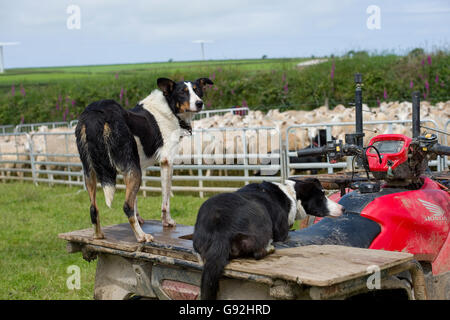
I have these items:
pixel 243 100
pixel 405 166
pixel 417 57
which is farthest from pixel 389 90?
pixel 405 166

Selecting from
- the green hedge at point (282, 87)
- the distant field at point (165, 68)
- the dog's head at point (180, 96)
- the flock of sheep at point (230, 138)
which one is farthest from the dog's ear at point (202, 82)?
the distant field at point (165, 68)

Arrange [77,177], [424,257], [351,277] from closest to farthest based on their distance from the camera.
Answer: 1. [351,277]
2. [424,257]
3. [77,177]

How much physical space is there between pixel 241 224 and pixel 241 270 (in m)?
0.25

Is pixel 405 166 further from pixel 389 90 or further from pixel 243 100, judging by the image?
pixel 243 100

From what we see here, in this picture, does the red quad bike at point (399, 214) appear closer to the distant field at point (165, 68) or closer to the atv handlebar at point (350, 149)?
the atv handlebar at point (350, 149)

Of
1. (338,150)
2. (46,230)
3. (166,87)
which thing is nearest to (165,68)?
(46,230)

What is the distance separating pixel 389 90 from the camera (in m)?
22.7

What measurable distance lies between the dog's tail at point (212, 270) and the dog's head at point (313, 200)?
0.79 m

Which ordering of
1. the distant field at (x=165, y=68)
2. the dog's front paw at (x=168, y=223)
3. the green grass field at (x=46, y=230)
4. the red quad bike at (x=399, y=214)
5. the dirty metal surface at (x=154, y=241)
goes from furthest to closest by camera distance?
1. the distant field at (x=165, y=68)
2. the green grass field at (x=46, y=230)
3. the dog's front paw at (x=168, y=223)
4. the red quad bike at (x=399, y=214)
5. the dirty metal surface at (x=154, y=241)

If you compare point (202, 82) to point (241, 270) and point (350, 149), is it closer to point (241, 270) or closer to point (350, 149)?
point (350, 149)

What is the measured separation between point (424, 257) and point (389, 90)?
20.5m

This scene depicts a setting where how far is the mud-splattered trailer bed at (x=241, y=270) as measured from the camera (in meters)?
2.41

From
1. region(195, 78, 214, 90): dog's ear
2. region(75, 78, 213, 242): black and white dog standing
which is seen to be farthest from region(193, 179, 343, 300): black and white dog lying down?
region(195, 78, 214, 90): dog's ear

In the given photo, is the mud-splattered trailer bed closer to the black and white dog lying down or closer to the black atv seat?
the black and white dog lying down
